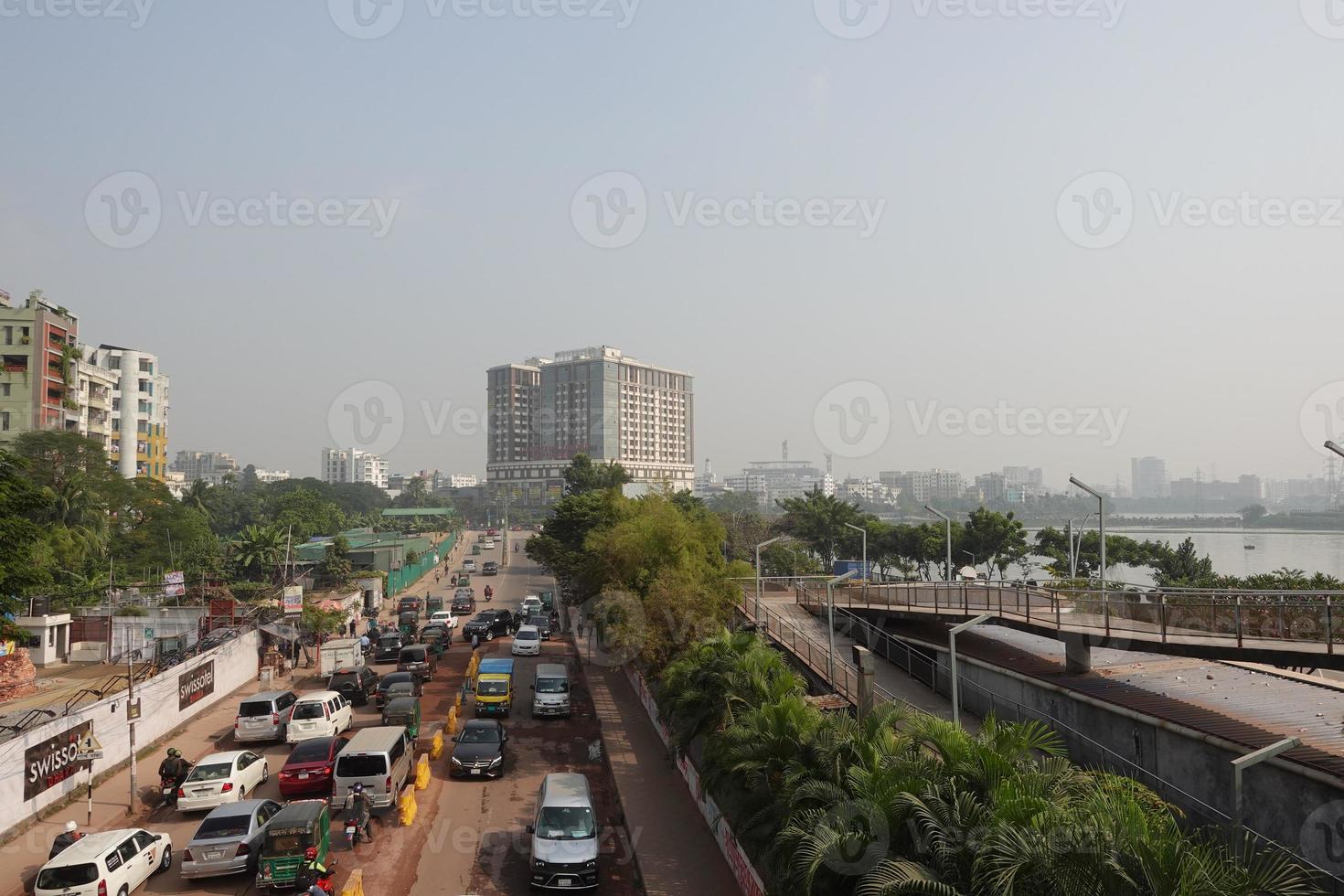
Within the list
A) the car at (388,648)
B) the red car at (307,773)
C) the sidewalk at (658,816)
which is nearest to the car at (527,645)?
the car at (388,648)

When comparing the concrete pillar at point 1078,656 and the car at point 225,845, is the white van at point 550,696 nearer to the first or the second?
the car at point 225,845

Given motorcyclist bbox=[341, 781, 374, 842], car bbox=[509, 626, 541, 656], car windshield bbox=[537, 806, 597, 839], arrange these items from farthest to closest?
1. car bbox=[509, 626, 541, 656]
2. motorcyclist bbox=[341, 781, 374, 842]
3. car windshield bbox=[537, 806, 597, 839]

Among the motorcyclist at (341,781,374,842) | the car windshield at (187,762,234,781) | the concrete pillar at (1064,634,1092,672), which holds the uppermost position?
the concrete pillar at (1064,634,1092,672)

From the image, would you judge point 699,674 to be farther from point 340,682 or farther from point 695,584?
point 340,682

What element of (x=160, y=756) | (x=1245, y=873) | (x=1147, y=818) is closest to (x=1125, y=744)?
(x=1147, y=818)

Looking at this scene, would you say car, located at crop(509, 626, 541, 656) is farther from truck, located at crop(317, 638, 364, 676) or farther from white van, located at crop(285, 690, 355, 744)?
white van, located at crop(285, 690, 355, 744)

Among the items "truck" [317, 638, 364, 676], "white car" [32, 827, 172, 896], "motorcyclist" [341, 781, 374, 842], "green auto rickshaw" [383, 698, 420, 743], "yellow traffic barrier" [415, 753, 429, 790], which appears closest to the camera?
"white car" [32, 827, 172, 896]

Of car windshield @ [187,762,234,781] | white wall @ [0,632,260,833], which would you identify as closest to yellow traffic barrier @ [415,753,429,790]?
car windshield @ [187,762,234,781]
